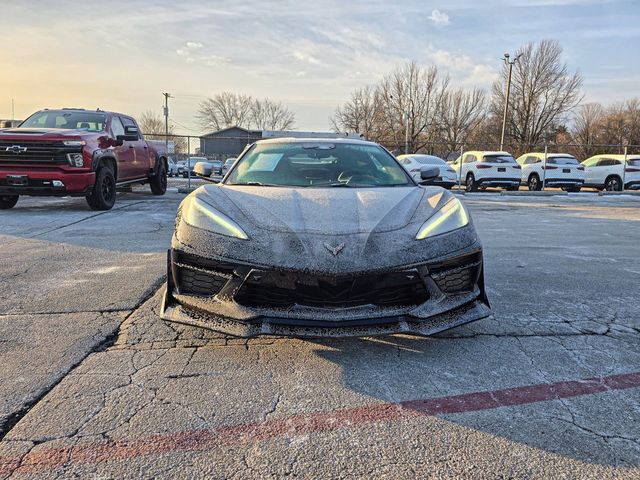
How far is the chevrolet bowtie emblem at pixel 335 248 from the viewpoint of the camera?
8.62 feet

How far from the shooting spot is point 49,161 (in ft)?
27.9

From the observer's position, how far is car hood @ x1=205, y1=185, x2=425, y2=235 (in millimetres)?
2828

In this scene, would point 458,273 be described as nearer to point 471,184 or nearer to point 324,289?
point 324,289

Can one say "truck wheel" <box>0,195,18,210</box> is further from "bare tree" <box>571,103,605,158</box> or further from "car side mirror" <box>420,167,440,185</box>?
"bare tree" <box>571,103,605,158</box>

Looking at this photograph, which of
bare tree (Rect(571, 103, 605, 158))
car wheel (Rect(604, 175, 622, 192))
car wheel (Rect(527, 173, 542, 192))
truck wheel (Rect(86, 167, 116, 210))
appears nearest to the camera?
truck wheel (Rect(86, 167, 116, 210))

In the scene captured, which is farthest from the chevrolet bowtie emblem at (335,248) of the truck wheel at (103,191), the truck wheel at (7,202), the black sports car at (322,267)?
the truck wheel at (7,202)

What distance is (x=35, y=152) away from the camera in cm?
846

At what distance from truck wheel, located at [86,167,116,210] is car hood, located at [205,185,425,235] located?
678 cm

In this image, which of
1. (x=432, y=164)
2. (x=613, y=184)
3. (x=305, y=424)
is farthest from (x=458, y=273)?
(x=613, y=184)

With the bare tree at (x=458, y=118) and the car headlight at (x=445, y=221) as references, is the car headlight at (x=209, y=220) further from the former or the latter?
the bare tree at (x=458, y=118)

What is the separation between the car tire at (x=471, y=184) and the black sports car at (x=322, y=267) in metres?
16.8

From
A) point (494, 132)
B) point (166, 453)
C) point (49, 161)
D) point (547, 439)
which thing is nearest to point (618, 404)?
point (547, 439)

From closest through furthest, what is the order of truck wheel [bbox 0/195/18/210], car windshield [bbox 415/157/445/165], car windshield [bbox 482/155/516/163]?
1. truck wheel [bbox 0/195/18/210]
2. car windshield [bbox 482/155/516/163]
3. car windshield [bbox 415/157/445/165]

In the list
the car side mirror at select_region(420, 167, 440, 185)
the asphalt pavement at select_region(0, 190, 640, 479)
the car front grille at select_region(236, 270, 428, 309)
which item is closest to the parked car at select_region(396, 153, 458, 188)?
the car side mirror at select_region(420, 167, 440, 185)
